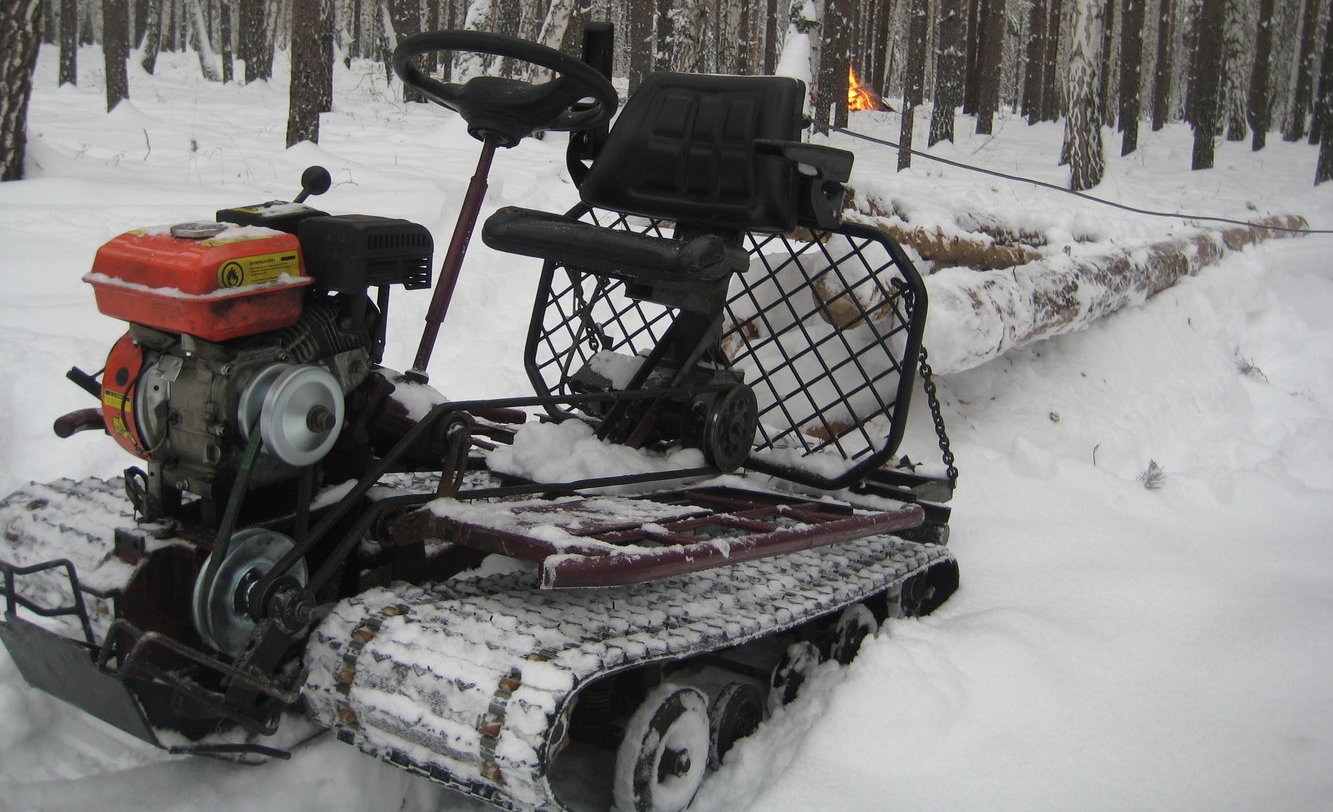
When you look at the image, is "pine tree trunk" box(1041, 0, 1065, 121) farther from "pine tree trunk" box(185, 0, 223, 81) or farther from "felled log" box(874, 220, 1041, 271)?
"felled log" box(874, 220, 1041, 271)

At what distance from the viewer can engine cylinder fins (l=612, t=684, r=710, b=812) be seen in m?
2.05

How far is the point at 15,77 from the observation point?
623 centimetres

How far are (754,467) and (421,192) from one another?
4.03 metres

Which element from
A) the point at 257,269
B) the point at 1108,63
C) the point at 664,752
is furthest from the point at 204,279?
the point at 1108,63

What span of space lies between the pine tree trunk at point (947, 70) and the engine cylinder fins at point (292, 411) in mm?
18043

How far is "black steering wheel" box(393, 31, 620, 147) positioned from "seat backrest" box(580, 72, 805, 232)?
48 centimetres

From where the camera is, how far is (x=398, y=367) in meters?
4.55

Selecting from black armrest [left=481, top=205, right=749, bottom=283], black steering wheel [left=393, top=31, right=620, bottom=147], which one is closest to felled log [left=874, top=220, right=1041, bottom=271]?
black armrest [left=481, top=205, right=749, bottom=283]

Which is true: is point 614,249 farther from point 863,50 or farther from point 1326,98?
point 863,50

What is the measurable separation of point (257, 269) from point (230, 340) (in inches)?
5.5

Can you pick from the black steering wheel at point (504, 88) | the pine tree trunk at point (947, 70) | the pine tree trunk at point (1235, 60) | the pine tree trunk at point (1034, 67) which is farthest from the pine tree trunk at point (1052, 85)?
the black steering wheel at point (504, 88)

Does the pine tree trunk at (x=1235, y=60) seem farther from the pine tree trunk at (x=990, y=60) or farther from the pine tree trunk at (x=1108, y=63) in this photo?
the pine tree trunk at (x=990, y=60)

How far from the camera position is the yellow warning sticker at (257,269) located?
6.27ft

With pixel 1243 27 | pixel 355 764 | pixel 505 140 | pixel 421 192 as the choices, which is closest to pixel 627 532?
pixel 355 764
